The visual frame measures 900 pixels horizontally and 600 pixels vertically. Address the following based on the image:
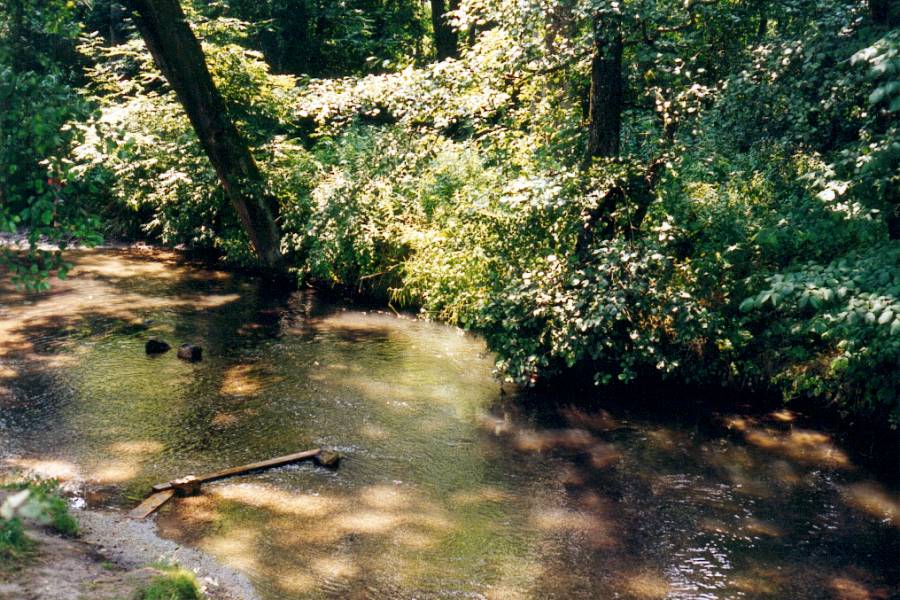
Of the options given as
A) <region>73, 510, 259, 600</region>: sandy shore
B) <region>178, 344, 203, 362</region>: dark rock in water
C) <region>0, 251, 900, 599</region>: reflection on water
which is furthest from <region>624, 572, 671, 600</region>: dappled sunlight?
<region>178, 344, 203, 362</region>: dark rock in water

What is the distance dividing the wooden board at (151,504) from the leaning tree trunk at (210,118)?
7.93 m

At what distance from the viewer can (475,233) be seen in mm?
9969

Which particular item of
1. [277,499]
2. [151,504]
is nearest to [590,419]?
[277,499]

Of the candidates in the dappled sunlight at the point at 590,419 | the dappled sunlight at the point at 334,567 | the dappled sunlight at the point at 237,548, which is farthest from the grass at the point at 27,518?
the dappled sunlight at the point at 590,419

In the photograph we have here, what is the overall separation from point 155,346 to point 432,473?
507 cm

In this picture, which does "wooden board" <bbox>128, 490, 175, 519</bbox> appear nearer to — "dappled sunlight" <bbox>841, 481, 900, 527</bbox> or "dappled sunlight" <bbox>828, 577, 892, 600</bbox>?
"dappled sunlight" <bbox>828, 577, 892, 600</bbox>

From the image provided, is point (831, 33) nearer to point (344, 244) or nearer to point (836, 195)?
point (836, 195)

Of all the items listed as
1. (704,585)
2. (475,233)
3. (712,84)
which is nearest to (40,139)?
(704,585)

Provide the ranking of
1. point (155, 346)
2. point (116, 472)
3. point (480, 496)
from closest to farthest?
point (480, 496)
point (116, 472)
point (155, 346)

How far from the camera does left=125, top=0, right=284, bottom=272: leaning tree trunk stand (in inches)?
497

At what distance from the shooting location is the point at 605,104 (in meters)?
9.21

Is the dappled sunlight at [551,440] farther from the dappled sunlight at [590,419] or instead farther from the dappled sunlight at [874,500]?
the dappled sunlight at [874,500]

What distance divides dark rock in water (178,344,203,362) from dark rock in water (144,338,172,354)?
1.14 ft

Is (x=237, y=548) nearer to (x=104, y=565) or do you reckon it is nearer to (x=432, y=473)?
(x=104, y=565)
